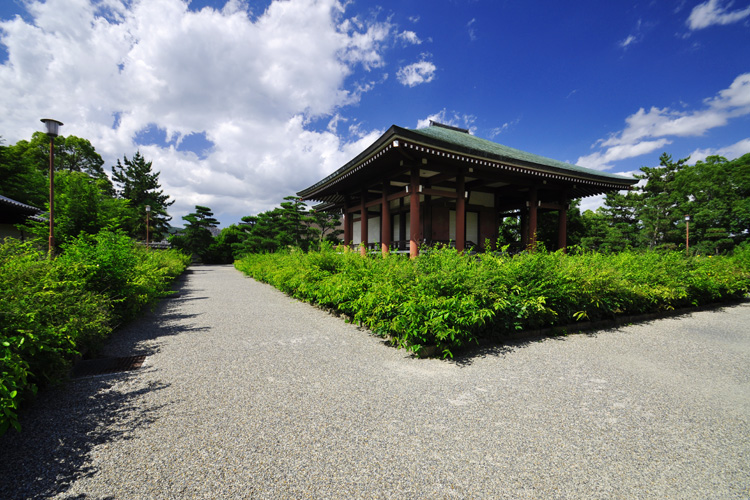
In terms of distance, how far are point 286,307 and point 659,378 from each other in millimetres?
6499

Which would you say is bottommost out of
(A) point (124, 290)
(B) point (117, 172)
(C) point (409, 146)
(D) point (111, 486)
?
(D) point (111, 486)

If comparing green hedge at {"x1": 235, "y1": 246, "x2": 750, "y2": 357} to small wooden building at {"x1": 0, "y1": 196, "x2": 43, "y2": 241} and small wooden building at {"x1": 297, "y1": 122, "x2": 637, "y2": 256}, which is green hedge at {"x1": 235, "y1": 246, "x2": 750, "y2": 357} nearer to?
small wooden building at {"x1": 297, "y1": 122, "x2": 637, "y2": 256}

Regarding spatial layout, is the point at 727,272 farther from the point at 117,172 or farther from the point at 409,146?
the point at 117,172

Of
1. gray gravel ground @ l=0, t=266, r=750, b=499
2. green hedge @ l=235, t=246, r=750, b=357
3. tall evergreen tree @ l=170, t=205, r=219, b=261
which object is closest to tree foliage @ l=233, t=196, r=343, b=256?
tall evergreen tree @ l=170, t=205, r=219, b=261

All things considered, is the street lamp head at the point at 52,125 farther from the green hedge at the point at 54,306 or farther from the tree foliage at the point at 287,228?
the tree foliage at the point at 287,228

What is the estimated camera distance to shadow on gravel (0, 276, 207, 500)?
1.74 metres

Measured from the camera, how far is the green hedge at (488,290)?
379 cm

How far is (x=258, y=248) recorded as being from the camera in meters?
27.2

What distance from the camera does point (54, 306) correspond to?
10.1ft

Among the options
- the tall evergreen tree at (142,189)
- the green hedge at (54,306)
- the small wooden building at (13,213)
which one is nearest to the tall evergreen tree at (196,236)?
the tall evergreen tree at (142,189)

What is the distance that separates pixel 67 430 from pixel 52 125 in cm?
807

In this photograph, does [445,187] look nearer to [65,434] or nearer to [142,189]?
[65,434]

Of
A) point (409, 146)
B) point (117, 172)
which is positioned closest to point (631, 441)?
point (409, 146)

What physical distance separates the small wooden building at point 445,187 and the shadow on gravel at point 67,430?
527 cm
